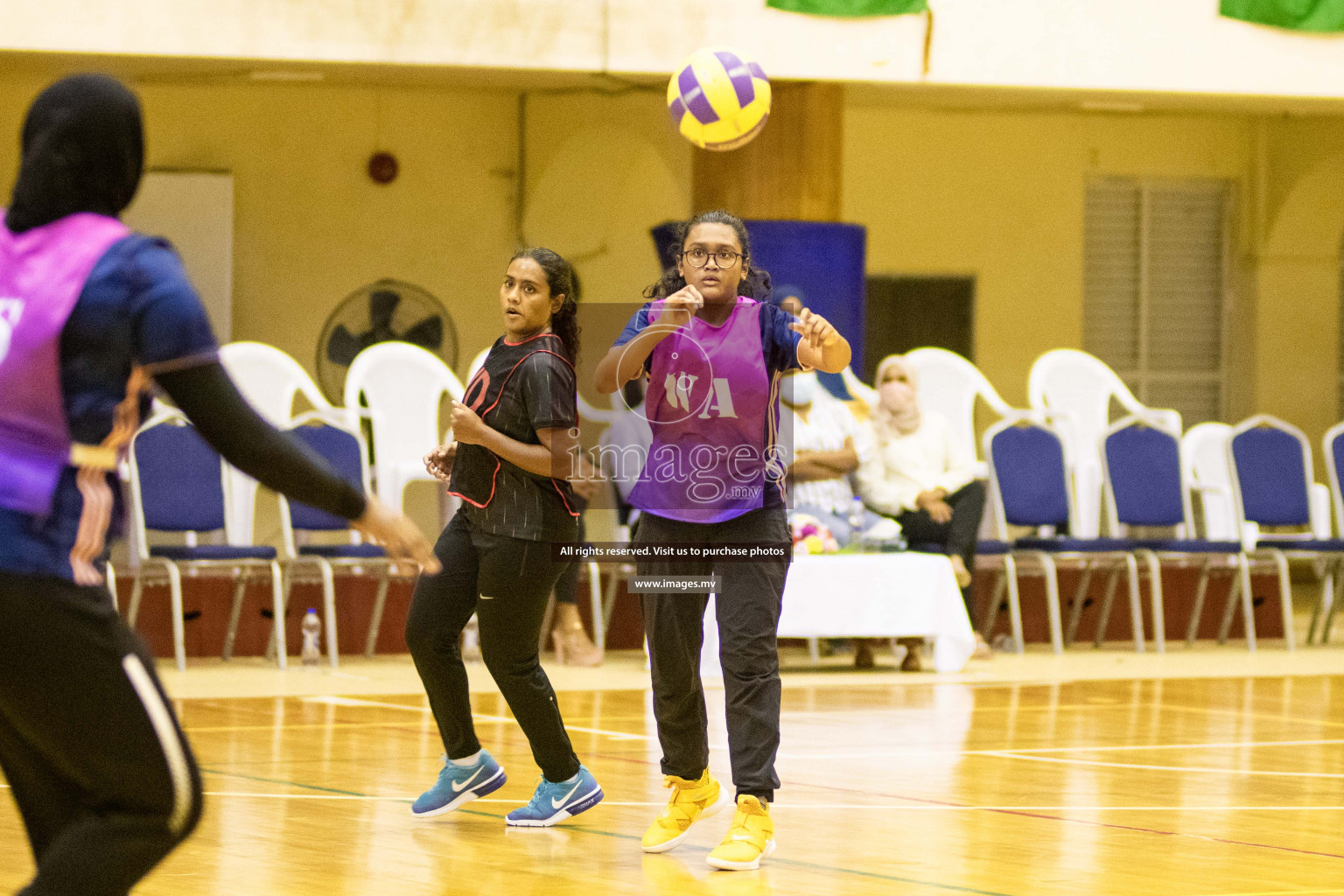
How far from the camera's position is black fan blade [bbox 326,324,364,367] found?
1316cm

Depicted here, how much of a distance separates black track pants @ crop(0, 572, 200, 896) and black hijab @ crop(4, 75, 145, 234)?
50 cm

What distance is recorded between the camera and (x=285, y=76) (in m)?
12.6

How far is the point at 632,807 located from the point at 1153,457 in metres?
6.35

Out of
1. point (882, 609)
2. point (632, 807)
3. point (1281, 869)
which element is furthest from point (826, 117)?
point (1281, 869)

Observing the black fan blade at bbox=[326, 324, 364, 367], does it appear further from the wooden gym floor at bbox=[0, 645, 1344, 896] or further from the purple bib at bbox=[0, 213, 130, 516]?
the purple bib at bbox=[0, 213, 130, 516]

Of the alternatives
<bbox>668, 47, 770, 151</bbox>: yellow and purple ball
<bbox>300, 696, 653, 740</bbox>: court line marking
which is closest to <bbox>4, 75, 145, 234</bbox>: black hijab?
<bbox>668, 47, 770, 151</bbox>: yellow and purple ball

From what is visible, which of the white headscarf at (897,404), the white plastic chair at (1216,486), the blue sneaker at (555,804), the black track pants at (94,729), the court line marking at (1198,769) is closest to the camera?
the black track pants at (94,729)

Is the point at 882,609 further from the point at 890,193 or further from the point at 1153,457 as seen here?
the point at 890,193

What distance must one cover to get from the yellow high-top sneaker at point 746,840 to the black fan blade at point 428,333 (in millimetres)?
9425

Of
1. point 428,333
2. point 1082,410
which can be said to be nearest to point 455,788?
point 1082,410

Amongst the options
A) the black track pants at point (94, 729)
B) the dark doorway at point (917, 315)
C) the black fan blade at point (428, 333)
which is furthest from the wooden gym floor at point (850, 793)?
the dark doorway at point (917, 315)

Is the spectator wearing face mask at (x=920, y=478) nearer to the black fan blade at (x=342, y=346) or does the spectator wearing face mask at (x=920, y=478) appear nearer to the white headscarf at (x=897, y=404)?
the white headscarf at (x=897, y=404)

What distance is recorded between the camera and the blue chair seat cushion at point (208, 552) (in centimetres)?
893

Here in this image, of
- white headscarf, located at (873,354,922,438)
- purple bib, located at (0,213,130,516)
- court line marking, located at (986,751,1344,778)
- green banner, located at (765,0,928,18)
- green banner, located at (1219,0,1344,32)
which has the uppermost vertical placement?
green banner, located at (1219,0,1344,32)
